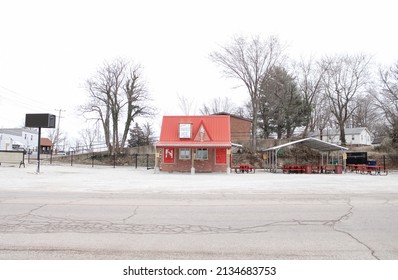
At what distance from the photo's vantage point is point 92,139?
101750 mm

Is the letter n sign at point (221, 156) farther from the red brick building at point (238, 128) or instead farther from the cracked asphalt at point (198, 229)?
the cracked asphalt at point (198, 229)

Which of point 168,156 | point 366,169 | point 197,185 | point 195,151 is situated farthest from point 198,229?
point 366,169

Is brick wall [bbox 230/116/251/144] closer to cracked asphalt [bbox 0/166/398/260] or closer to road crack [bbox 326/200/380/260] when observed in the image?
cracked asphalt [bbox 0/166/398/260]

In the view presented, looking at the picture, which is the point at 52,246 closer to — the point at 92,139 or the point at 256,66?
the point at 256,66

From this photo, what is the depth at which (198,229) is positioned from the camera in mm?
7230

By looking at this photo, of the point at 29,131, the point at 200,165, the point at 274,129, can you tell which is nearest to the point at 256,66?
the point at 274,129

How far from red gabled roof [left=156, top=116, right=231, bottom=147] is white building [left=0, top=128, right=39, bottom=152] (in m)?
43.3

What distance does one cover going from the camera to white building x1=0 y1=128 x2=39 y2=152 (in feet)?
242

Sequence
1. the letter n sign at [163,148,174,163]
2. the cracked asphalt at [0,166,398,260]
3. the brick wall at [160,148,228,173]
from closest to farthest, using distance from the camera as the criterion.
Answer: the cracked asphalt at [0,166,398,260], the brick wall at [160,148,228,173], the letter n sign at [163,148,174,163]

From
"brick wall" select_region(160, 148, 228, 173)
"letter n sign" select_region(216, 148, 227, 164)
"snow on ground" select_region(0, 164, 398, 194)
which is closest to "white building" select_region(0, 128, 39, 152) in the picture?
"brick wall" select_region(160, 148, 228, 173)

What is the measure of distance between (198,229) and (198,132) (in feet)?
88.4

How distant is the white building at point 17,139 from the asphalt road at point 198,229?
6449 centimetres

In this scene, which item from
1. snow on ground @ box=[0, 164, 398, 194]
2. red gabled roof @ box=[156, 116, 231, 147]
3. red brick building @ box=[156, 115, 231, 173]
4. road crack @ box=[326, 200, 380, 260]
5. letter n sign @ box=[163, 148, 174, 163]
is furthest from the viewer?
letter n sign @ box=[163, 148, 174, 163]

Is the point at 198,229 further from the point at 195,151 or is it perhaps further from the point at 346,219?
the point at 195,151
